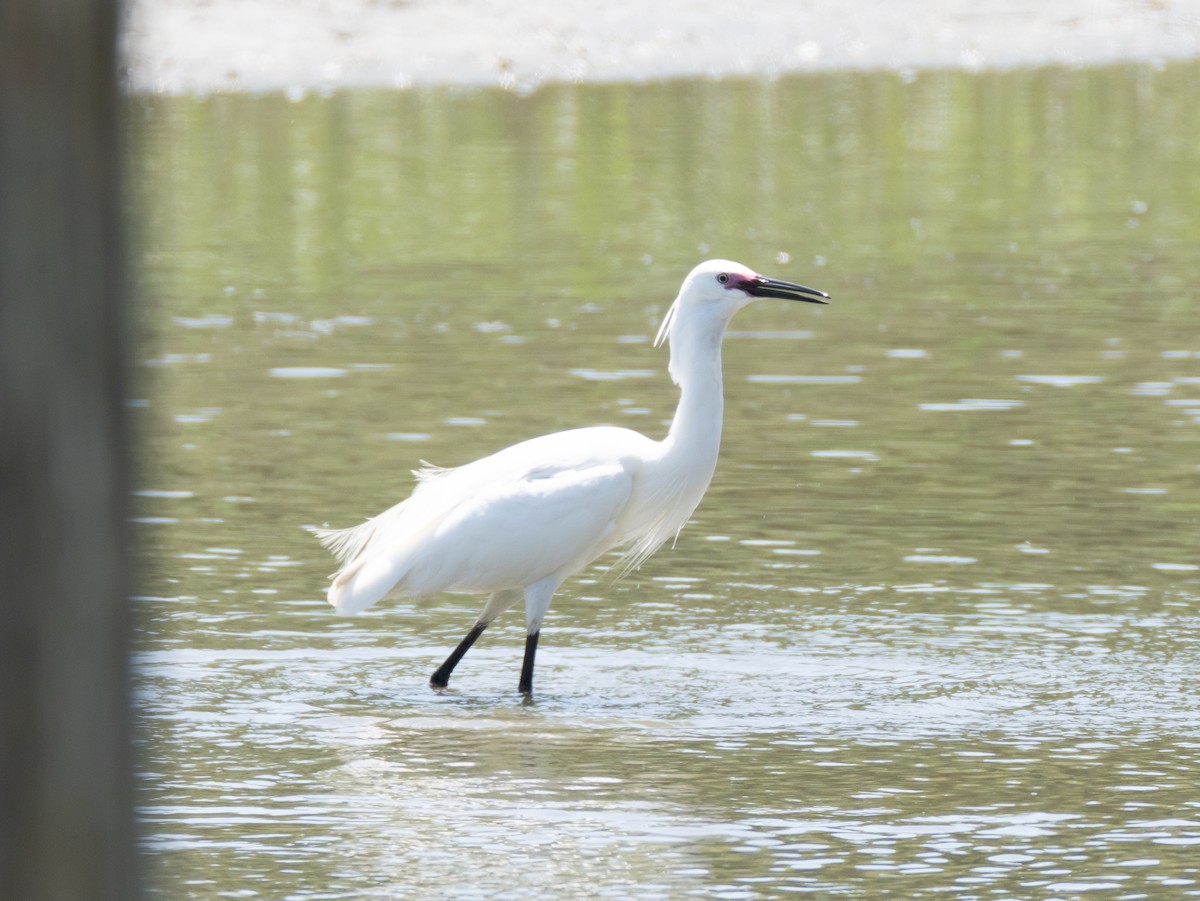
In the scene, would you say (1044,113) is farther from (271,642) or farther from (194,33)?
(271,642)

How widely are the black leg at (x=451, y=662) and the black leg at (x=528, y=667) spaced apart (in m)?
0.24

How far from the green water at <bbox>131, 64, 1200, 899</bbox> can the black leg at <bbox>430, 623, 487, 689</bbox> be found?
126 millimetres

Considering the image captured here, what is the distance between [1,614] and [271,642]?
275 inches

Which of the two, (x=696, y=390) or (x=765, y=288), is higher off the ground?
(x=765, y=288)

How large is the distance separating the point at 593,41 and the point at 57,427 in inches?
1337

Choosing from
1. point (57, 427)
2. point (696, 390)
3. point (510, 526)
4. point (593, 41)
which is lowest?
point (510, 526)

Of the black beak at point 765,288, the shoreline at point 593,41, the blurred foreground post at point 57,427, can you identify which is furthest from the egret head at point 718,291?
the shoreline at point 593,41

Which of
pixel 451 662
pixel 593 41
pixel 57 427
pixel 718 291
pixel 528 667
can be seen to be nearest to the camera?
pixel 57 427

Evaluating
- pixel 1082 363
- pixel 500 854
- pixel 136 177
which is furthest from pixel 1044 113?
pixel 136 177

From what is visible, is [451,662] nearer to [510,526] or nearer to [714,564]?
[510,526]

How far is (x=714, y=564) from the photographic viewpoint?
34.3ft

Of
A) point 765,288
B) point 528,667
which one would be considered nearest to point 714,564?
point 765,288

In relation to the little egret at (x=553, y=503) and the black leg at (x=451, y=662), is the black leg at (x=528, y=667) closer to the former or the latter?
the little egret at (x=553, y=503)

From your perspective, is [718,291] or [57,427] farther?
[718,291]
